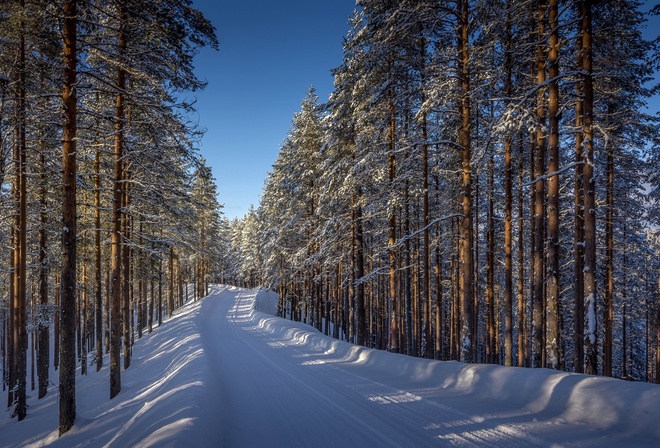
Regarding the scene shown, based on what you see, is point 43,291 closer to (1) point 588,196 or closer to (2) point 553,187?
(2) point 553,187

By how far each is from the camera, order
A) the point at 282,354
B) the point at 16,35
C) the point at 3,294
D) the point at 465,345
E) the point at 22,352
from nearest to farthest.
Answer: the point at 16,35 → the point at 465,345 → the point at 22,352 → the point at 282,354 → the point at 3,294

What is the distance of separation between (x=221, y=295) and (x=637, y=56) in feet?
164

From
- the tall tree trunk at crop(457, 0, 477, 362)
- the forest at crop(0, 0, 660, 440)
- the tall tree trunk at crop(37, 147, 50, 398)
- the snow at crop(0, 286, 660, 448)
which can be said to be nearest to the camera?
the snow at crop(0, 286, 660, 448)

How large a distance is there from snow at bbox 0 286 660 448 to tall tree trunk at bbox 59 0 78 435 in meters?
0.86

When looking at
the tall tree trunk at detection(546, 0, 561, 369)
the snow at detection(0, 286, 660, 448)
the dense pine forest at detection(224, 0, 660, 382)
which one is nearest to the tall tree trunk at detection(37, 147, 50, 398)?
the snow at detection(0, 286, 660, 448)

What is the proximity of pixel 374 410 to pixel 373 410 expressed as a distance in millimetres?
20

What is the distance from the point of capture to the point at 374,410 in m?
6.86

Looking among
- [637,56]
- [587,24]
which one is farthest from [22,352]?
[637,56]

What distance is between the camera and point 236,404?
7516 millimetres

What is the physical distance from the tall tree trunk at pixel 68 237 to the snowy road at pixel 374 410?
3.64 metres

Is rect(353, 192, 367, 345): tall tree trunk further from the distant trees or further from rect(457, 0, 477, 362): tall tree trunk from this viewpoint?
the distant trees

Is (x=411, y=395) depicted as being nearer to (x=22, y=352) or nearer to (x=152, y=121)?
(x=152, y=121)

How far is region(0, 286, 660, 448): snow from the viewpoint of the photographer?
5203 millimetres

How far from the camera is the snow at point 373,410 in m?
→ 5.20
